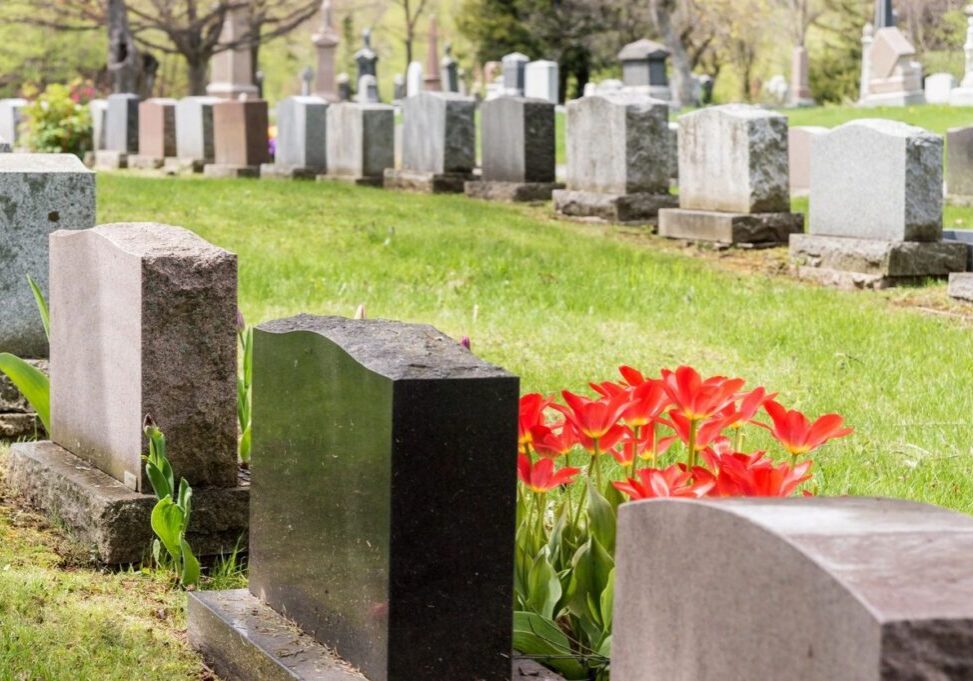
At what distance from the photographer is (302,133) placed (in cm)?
1850

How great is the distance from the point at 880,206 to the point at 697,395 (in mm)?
7462

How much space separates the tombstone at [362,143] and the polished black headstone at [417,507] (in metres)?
14.7

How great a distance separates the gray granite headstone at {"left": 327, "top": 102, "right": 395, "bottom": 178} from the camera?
17.7m

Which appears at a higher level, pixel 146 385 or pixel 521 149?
pixel 521 149

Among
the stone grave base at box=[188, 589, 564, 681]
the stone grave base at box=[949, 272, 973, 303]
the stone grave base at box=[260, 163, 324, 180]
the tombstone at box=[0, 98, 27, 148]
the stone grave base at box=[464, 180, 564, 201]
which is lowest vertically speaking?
the stone grave base at box=[188, 589, 564, 681]

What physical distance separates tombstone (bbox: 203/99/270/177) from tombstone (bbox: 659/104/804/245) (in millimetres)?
8623

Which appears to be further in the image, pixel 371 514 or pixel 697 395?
pixel 697 395

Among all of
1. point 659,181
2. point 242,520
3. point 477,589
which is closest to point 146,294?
point 242,520

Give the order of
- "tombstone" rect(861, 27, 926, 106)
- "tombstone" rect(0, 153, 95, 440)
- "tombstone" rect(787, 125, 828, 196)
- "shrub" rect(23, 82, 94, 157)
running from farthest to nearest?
"tombstone" rect(861, 27, 926, 106) → "shrub" rect(23, 82, 94, 157) → "tombstone" rect(787, 125, 828, 196) → "tombstone" rect(0, 153, 95, 440)

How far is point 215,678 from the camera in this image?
344cm

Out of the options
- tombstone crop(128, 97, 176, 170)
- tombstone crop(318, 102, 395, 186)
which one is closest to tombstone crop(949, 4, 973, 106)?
tombstone crop(318, 102, 395, 186)

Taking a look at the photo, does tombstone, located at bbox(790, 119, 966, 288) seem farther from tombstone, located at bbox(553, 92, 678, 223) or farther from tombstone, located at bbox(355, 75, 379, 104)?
tombstone, located at bbox(355, 75, 379, 104)

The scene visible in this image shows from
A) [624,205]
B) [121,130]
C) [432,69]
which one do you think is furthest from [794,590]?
[432,69]

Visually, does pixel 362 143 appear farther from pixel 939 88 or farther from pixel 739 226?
pixel 939 88
